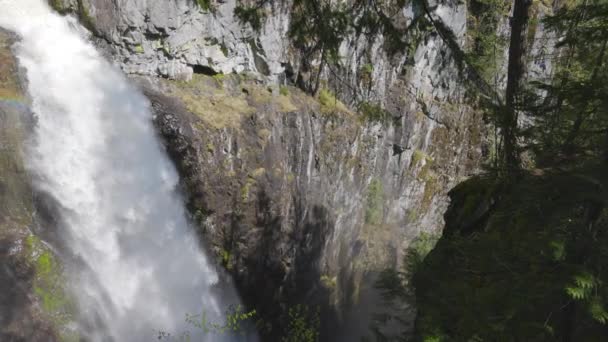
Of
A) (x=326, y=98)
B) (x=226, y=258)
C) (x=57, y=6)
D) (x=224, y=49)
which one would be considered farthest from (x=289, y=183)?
(x=57, y=6)

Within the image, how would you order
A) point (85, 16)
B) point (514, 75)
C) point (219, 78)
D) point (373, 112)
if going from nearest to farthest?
point (514, 75) < point (85, 16) < point (219, 78) < point (373, 112)

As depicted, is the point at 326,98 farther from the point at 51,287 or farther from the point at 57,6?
the point at 51,287

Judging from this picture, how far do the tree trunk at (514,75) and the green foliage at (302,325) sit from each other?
6662mm

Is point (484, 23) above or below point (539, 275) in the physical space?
above

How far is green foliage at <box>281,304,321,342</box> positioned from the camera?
1002cm

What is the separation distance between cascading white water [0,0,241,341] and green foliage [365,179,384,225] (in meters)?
6.75

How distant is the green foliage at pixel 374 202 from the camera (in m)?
14.1

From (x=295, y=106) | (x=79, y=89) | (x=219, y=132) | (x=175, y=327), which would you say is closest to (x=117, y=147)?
(x=79, y=89)

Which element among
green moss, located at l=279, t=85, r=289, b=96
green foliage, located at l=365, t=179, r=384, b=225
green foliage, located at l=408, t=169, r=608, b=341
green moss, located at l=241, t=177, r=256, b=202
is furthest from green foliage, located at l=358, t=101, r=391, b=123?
green foliage, located at l=408, t=169, r=608, b=341

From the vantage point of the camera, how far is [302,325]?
10.1 m

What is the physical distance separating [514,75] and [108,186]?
6.68 metres

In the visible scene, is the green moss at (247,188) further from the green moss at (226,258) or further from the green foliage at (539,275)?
the green foliage at (539,275)

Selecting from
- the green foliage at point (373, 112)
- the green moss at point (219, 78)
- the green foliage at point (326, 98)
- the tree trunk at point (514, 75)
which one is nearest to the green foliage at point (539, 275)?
the tree trunk at point (514, 75)

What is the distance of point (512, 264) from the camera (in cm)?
285
